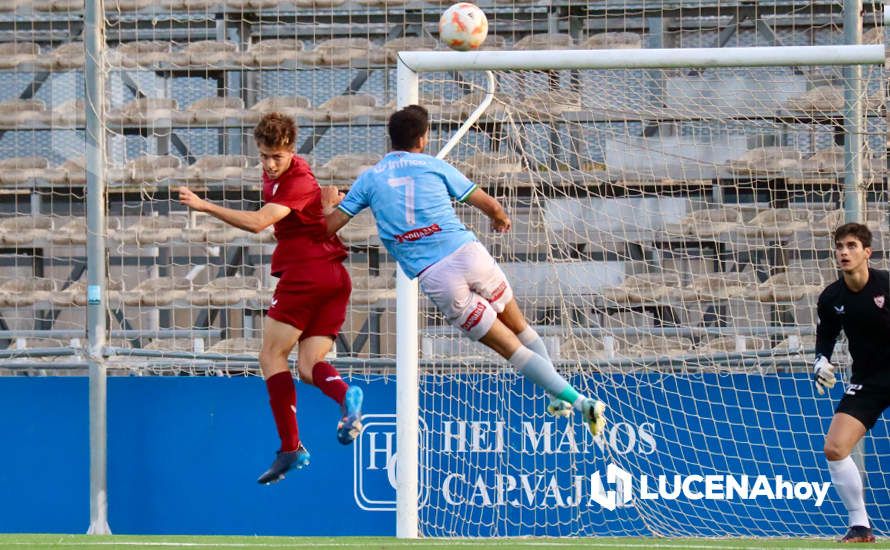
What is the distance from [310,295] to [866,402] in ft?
10.0

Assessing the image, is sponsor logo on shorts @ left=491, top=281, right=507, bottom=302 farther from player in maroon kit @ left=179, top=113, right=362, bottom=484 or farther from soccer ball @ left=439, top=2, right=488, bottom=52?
soccer ball @ left=439, top=2, right=488, bottom=52

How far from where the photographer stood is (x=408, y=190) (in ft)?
19.8

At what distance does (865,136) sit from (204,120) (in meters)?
5.14

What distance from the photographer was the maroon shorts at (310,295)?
251 inches

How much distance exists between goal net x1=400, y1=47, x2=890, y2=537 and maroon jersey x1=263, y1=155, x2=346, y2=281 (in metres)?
2.62

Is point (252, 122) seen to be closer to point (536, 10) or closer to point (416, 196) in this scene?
point (536, 10)

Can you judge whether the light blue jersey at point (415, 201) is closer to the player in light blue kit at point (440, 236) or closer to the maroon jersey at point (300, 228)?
the player in light blue kit at point (440, 236)

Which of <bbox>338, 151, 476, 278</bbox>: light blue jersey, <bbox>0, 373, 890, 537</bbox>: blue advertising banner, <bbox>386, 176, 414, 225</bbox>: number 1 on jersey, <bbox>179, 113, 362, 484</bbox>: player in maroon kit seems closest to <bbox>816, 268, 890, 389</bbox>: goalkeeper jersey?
<bbox>0, 373, 890, 537</bbox>: blue advertising banner

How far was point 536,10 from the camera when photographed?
1103 cm

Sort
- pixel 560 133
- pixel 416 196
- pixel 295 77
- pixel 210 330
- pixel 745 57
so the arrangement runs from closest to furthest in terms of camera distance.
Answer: pixel 416 196
pixel 745 57
pixel 560 133
pixel 210 330
pixel 295 77

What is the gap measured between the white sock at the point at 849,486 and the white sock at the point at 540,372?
1.94m

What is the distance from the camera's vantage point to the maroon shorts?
20.9 ft

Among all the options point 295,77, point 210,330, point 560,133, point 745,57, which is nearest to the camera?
point 745,57

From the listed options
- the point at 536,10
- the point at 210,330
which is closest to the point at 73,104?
the point at 210,330
